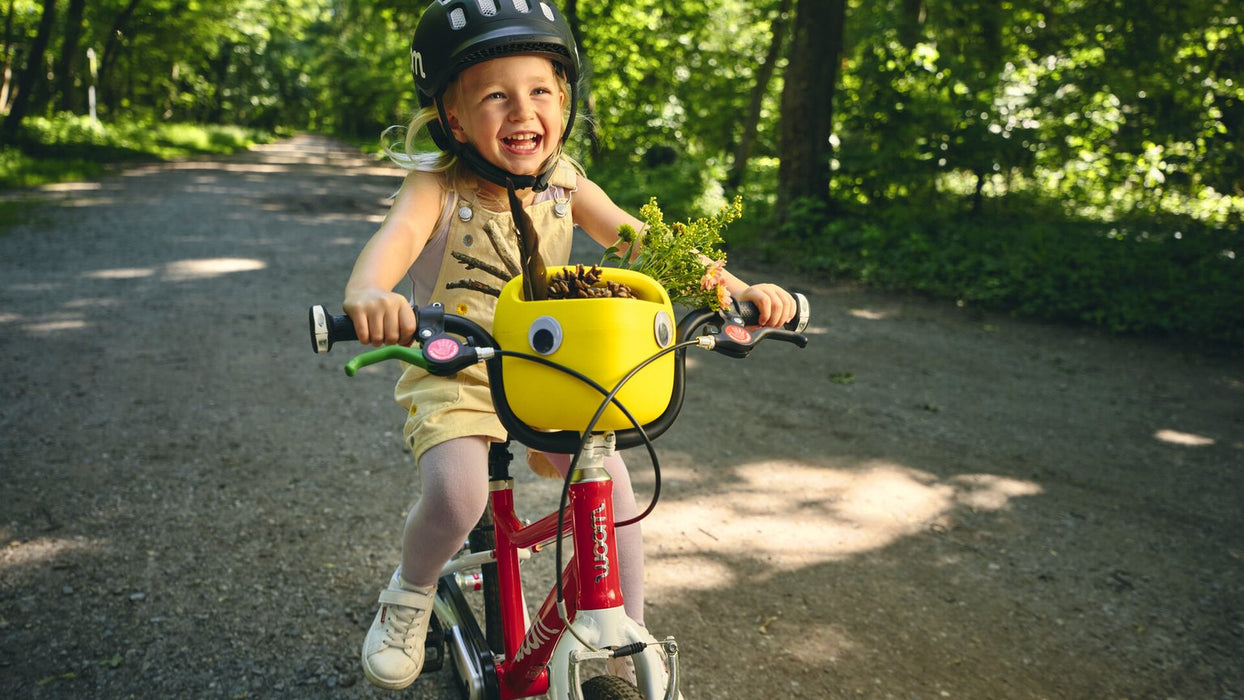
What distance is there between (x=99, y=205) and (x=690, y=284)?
13621 millimetres

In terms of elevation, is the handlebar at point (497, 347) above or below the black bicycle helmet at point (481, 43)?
below

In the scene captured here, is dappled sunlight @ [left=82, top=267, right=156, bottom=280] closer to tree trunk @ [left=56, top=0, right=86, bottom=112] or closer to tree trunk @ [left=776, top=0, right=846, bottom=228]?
tree trunk @ [left=776, top=0, right=846, bottom=228]

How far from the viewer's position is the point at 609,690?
62.1 inches

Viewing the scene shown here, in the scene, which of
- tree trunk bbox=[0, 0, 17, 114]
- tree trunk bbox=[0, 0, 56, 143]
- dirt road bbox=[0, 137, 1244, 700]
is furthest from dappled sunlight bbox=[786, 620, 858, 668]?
tree trunk bbox=[0, 0, 17, 114]

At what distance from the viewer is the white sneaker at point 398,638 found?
207 cm

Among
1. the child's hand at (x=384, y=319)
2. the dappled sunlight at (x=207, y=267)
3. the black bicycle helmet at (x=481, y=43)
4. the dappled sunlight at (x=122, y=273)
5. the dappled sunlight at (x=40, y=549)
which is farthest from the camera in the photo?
the dappled sunlight at (x=207, y=267)

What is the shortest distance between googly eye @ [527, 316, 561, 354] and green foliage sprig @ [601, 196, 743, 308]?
1.11 ft

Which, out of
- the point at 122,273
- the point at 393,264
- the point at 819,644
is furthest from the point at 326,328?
the point at 122,273

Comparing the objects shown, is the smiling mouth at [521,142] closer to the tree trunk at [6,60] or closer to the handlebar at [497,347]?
the handlebar at [497,347]

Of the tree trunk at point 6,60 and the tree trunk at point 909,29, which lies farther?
the tree trunk at point 6,60

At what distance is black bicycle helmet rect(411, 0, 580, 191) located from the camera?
1749mm

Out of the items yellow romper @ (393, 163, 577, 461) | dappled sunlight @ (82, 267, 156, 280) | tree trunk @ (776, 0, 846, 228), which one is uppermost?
Result: tree trunk @ (776, 0, 846, 228)

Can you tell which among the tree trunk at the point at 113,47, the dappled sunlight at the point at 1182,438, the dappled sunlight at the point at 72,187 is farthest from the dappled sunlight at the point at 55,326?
the tree trunk at the point at 113,47

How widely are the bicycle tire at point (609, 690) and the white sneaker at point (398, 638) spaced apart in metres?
0.65
